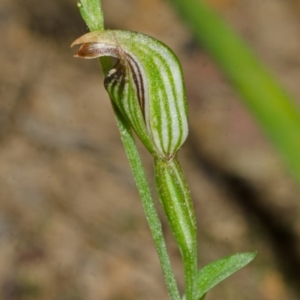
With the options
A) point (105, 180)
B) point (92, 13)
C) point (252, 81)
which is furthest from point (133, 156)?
point (105, 180)

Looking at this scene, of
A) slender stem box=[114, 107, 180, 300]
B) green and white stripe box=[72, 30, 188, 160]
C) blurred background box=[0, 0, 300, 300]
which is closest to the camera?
green and white stripe box=[72, 30, 188, 160]

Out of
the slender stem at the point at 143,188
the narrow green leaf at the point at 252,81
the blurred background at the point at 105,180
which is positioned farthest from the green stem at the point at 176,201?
the blurred background at the point at 105,180

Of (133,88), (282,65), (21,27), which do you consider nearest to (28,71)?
(21,27)

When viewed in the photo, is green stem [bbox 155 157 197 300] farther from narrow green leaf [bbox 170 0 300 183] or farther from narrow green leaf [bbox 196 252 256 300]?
narrow green leaf [bbox 170 0 300 183]

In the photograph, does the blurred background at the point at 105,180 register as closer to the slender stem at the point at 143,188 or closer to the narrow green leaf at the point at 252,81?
the narrow green leaf at the point at 252,81

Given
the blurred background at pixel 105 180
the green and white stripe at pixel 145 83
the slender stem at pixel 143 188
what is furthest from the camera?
the blurred background at pixel 105 180

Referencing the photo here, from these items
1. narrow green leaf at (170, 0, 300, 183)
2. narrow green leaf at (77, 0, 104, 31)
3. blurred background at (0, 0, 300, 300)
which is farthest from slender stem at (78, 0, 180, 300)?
blurred background at (0, 0, 300, 300)
